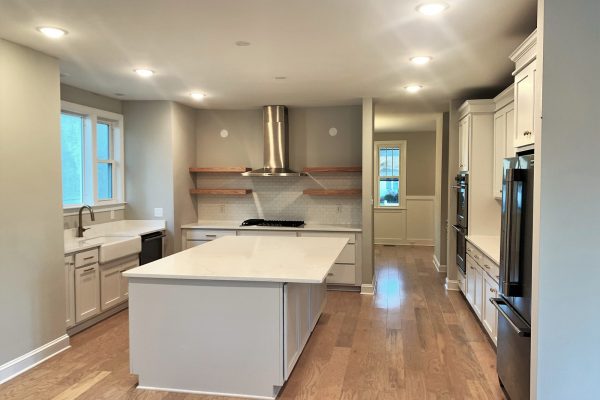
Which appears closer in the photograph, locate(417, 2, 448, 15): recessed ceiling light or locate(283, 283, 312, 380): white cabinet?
locate(417, 2, 448, 15): recessed ceiling light

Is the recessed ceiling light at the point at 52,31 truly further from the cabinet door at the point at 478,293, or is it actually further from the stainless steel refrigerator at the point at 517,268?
the cabinet door at the point at 478,293

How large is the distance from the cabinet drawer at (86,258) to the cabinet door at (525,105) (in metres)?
3.79

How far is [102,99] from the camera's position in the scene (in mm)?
5328

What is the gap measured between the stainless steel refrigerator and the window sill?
4180 mm

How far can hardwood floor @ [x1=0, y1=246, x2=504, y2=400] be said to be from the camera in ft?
9.98

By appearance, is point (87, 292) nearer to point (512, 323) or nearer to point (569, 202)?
point (512, 323)

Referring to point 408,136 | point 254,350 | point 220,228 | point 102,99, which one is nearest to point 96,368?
point 254,350

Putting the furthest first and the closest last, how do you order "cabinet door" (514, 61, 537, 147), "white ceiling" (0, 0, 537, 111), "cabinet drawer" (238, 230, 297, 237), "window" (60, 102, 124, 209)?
"cabinet drawer" (238, 230, 297, 237) < "window" (60, 102, 124, 209) < "cabinet door" (514, 61, 537, 147) < "white ceiling" (0, 0, 537, 111)

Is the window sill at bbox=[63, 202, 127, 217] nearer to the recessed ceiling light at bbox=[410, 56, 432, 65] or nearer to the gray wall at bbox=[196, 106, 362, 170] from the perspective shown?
the gray wall at bbox=[196, 106, 362, 170]

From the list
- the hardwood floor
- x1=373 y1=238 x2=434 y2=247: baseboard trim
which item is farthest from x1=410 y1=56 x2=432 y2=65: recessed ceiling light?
x1=373 y1=238 x2=434 y2=247: baseboard trim

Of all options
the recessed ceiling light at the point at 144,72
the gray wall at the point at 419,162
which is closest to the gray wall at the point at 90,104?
the recessed ceiling light at the point at 144,72

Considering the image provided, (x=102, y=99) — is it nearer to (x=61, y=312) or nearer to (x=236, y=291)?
(x=61, y=312)

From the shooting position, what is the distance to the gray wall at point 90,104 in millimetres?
4734

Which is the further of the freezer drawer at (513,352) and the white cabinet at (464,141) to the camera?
the white cabinet at (464,141)
